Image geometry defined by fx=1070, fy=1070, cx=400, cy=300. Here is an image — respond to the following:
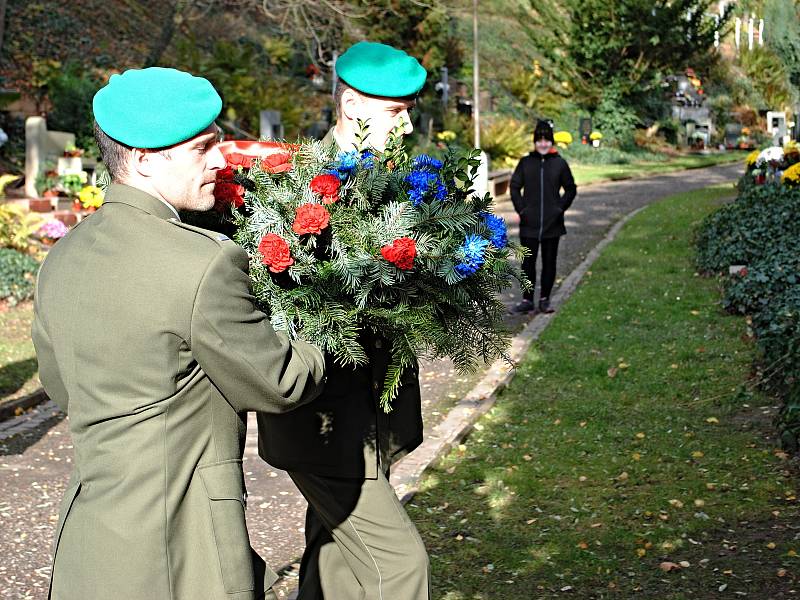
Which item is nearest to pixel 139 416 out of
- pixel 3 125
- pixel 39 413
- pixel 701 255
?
pixel 39 413

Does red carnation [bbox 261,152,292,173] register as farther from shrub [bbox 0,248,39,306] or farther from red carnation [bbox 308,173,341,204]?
shrub [bbox 0,248,39,306]

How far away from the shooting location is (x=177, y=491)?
257cm

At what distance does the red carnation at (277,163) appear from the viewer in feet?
10.6

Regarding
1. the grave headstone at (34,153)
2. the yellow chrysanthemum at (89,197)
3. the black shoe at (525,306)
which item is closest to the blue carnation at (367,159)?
the black shoe at (525,306)

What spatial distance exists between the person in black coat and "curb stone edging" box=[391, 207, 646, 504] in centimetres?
47

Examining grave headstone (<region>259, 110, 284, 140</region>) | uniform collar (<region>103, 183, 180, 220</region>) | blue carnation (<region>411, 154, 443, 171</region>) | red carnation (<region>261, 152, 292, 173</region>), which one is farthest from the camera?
grave headstone (<region>259, 110, 284, 140</region>)

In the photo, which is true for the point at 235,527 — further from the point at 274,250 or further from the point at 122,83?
the point at 122,83

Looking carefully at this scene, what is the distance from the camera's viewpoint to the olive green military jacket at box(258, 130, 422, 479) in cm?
342

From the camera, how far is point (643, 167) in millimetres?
33531

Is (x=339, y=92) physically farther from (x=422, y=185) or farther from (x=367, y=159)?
(x=422, y=185)

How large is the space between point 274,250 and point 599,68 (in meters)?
36.2

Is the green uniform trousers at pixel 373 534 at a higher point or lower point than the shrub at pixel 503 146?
higher

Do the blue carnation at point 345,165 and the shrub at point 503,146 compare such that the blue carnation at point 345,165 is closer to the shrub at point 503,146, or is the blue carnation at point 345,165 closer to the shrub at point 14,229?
the shrub at point 14,229

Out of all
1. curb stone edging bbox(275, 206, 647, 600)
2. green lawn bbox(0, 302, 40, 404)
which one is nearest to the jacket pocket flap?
curb stone edging bbox(275, 206, 647, 600)
